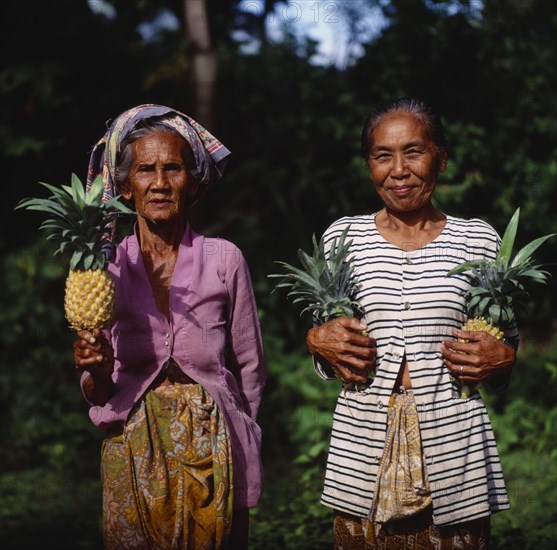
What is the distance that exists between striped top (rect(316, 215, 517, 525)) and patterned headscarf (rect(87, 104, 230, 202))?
34.8 inches

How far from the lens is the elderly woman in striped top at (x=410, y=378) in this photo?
167 inches

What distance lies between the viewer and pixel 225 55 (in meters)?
13.1

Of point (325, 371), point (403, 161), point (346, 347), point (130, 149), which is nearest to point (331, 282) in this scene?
point (346, 347)

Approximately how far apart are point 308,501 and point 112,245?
370 cm

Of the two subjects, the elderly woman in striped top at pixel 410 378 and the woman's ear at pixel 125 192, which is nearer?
the elderly woman in striped top at pixel 410 378

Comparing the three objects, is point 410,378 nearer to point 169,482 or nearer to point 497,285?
point 497,285

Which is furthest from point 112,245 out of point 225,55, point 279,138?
point 225,55

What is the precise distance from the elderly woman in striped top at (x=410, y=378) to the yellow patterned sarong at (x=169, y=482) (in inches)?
21.1

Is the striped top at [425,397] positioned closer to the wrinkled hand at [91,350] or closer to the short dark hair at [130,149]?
the short dark hair at [130,149]

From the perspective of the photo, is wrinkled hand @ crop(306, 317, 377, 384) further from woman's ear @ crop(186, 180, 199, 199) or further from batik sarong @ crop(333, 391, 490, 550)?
woman's ear @ crop(186, 180, 199, 199)

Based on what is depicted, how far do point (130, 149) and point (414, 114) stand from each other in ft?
4.39

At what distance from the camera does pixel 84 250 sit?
413 cm

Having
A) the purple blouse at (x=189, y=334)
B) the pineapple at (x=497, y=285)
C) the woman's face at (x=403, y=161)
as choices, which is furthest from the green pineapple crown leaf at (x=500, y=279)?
the purple blouse at (x=189, y=334)

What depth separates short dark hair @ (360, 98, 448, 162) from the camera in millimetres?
4414
